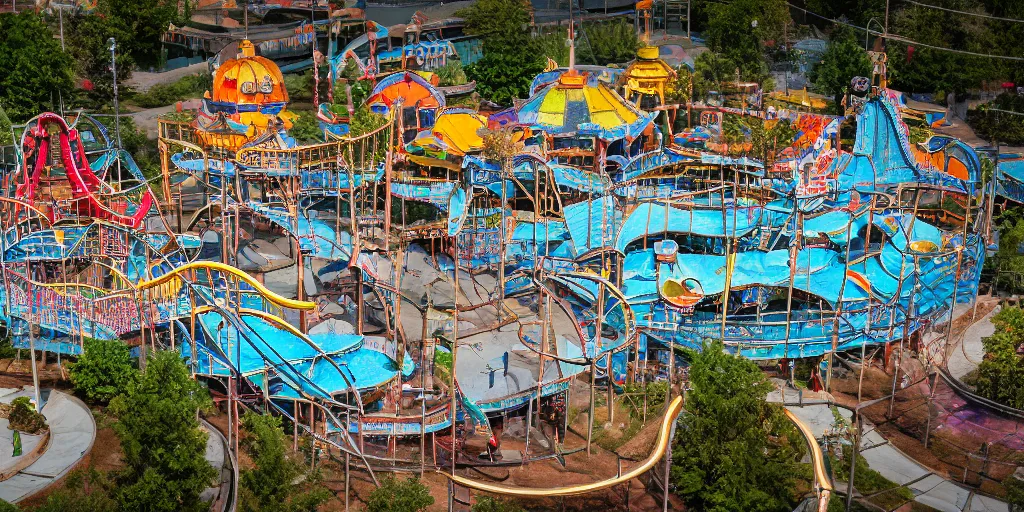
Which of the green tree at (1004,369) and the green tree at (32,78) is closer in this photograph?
the green tree at (1004,369)

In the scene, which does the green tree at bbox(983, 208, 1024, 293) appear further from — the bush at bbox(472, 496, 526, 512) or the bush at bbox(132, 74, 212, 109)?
the bush at bbox(132, 74, 212, 109)

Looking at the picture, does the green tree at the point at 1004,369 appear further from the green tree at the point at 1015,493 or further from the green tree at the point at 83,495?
the green tree at the point at 83,495

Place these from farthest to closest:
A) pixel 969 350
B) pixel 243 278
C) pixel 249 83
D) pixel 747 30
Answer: pixel 747 30, pixel 249 83, pixel 969 350, pixel 243 278

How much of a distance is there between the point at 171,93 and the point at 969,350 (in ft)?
113

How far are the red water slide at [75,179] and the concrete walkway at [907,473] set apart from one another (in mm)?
16711

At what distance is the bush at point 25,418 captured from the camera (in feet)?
95.6

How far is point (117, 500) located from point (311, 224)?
1290 centimetres

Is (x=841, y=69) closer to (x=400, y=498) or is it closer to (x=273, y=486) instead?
(x=400, y=498)

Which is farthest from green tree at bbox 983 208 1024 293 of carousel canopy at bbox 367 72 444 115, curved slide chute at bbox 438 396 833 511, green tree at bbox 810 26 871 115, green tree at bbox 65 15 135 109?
green tree at bbox 65 15 135 109

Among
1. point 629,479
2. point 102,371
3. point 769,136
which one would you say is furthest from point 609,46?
point 629,479

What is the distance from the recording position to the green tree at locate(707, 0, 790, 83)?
56.2 metres

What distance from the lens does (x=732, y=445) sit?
25516 millimetres

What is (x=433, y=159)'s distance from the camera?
41.2 m

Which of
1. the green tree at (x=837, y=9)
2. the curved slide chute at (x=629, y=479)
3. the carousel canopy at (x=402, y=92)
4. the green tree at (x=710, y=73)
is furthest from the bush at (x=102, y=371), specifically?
the green tree at (x=837, y=9)
